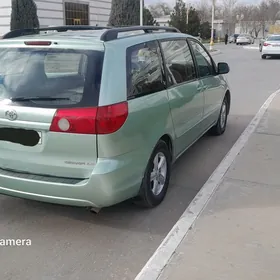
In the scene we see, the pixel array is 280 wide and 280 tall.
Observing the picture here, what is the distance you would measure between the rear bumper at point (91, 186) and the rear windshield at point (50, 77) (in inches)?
22.4

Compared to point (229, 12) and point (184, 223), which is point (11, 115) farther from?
point (229, 12)

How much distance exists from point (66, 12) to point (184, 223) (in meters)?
23.9

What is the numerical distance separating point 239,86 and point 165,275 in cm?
1029

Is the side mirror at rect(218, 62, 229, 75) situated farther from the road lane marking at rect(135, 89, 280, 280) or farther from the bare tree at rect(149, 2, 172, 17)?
the bare tree at rect(149, 2, 172, 17)

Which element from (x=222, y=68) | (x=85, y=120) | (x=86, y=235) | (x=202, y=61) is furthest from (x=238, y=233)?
(x=222, y=68)

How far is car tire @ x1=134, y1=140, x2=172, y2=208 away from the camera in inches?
141

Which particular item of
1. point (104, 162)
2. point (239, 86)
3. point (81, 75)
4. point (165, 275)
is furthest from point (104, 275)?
point (239, 86)

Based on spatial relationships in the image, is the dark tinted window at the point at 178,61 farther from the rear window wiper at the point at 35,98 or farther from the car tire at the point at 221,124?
the car tire at the point at 221,124

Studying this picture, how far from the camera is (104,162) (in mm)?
3020

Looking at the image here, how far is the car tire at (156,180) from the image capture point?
3.57 meters

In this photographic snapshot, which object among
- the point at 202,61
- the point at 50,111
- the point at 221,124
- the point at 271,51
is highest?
the point at 202,61

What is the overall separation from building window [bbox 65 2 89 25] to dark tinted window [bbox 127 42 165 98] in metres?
22.8

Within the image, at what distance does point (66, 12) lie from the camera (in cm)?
2478

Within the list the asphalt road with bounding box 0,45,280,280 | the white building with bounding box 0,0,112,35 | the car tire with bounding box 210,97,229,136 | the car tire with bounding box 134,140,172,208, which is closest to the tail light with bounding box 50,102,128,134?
the car tire with bounding box 134,140,172,208
